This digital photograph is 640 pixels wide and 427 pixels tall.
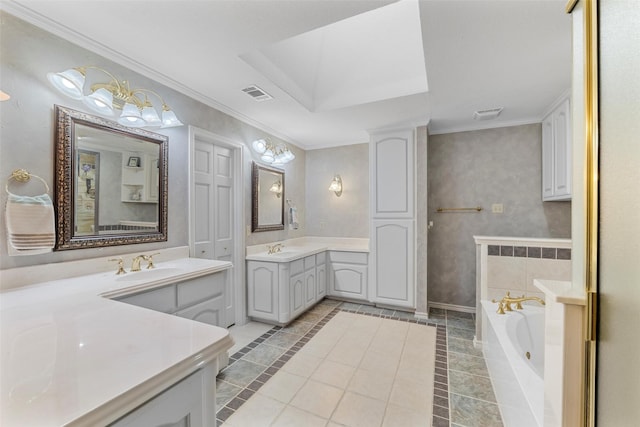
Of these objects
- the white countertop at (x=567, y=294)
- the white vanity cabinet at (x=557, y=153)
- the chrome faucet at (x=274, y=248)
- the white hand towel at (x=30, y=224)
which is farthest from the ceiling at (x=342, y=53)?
the chrome faucet at (x=274, y=248)

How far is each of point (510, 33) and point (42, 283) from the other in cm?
300

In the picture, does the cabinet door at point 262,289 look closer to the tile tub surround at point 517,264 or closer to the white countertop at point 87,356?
the white countertop at point 87,356

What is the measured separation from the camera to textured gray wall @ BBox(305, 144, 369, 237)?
12.8ft

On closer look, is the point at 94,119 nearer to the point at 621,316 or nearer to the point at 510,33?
the point at 621,316

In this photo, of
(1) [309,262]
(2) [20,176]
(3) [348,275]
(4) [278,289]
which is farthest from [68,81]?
(3) [348,275]

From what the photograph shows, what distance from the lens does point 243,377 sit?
6.53ft

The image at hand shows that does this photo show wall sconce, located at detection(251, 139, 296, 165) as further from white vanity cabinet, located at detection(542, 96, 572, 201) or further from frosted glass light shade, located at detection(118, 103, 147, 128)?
white vanity cabinet, located at detection(542, 96, 572, 201)

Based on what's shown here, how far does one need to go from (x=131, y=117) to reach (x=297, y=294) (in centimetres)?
223

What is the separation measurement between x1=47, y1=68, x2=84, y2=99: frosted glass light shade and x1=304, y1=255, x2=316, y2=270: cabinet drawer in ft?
7.95

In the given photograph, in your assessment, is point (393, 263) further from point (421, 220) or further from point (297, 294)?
point (297, 294)

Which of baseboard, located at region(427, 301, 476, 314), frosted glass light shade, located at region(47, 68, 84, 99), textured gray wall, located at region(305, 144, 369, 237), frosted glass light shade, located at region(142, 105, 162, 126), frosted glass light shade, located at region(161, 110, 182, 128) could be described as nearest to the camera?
frosted glass light shade, located at region(47, 68, 84, 99)

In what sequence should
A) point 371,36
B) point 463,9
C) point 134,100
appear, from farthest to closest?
point 371,36 < point 134,100 < point 463,9

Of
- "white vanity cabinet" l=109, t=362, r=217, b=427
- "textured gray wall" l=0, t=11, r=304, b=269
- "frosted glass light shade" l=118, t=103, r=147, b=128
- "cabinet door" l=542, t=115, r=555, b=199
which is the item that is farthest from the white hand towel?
"cabinet door" l=542, t=115, r=555, b=199

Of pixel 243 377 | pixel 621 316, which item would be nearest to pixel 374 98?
pixel 621 316
